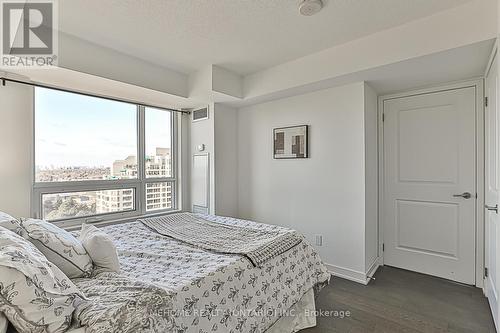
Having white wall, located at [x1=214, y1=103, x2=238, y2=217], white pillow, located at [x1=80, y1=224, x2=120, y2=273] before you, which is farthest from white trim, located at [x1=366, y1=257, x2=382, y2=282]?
white pillow, located at [x1=80, y1=224, x2=120, y2=273]

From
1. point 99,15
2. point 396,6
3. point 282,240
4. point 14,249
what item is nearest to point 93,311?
point 14,249

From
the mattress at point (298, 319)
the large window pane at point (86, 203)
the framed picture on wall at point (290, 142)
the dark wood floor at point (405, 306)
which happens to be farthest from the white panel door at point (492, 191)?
the large window pane at point (86, 203)

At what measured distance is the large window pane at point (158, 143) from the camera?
3574 mm

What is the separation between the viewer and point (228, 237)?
6.72 feet

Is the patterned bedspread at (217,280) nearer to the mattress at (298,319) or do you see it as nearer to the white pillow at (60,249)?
the mattress at (298,319)

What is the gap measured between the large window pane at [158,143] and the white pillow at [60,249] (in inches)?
87.9

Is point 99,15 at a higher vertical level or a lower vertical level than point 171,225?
higher

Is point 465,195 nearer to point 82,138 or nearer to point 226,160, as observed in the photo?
point 226,160

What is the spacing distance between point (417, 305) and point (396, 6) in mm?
2500

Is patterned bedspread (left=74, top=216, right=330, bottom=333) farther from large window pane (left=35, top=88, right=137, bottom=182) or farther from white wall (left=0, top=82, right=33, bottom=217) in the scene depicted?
large window pane (left=35, top=88, right=137, bottom=182)

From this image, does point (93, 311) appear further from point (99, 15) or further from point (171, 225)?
point (99, 15)

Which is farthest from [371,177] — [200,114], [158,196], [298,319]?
[158,196]

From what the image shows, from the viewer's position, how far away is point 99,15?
2.04m

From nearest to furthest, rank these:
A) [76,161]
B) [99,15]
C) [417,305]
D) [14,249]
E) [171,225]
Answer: [14,249] → [99,15] → [417,305] → [171,225] → [76,161]
